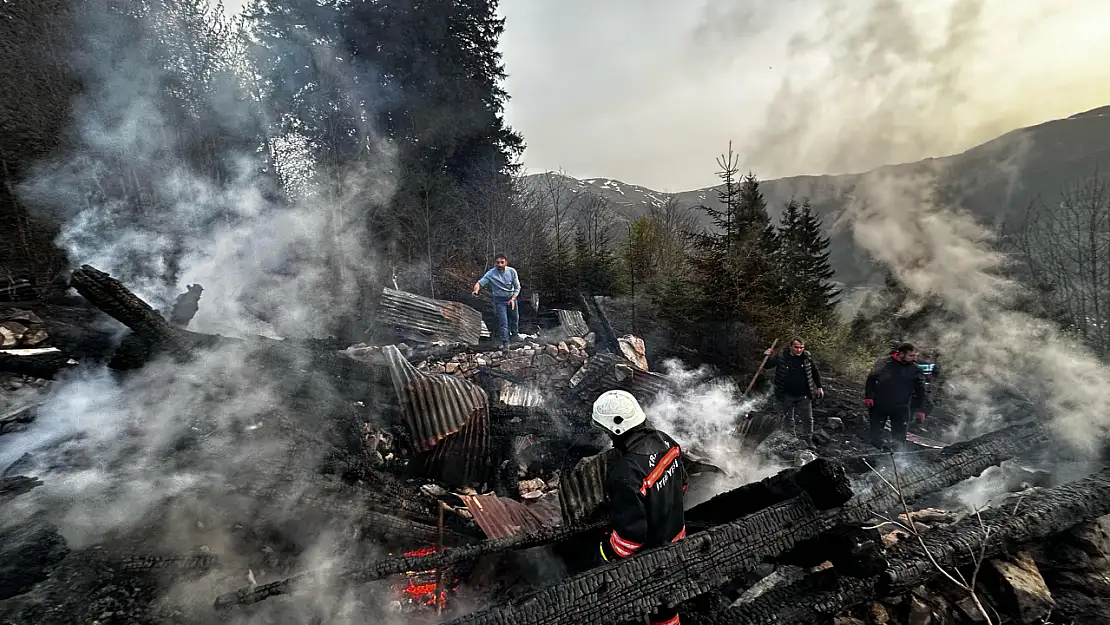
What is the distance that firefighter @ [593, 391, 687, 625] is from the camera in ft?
8.64

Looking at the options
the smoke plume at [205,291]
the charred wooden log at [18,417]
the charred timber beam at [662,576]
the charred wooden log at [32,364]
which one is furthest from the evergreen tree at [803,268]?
the charred wooden log at [32,364]

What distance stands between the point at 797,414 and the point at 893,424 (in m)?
1.10

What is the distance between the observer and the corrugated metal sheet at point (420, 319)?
879 cm

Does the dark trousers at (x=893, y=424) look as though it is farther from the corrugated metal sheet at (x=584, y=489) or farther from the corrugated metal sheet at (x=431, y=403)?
the corrugated metal sheet at (x=431, y=403)

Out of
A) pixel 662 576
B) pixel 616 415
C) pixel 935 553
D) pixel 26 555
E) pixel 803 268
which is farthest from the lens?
pixel 803 268

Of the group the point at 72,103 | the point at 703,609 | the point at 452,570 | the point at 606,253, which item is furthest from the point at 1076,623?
the point at 72,103

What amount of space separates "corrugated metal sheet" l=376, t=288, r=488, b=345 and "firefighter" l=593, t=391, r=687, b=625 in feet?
22.2

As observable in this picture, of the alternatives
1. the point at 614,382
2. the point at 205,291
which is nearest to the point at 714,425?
the point at 614,382

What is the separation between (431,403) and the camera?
541 cm

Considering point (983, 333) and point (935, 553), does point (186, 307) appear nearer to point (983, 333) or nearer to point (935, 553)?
point (935, 553)

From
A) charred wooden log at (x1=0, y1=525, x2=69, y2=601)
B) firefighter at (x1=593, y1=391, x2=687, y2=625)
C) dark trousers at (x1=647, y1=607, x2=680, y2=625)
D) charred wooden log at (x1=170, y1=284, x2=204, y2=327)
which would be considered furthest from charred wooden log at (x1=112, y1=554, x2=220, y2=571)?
charred wooden log at (x1=170, y1=284, x2=204, y2=327)

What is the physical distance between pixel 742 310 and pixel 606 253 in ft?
27.8

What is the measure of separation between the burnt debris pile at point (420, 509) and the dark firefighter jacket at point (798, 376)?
0.58 m

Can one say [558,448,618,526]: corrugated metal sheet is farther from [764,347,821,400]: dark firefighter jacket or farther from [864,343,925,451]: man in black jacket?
[864,343,925,451]: man in black jacket
